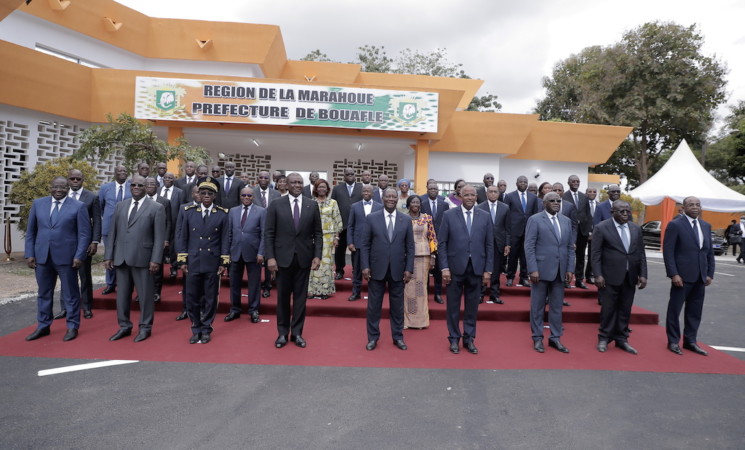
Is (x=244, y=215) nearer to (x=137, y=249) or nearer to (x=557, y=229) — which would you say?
(x=137, y=249)

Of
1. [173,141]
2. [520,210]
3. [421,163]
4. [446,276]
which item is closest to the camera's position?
[446,276]

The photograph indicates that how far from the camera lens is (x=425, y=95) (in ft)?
40.2

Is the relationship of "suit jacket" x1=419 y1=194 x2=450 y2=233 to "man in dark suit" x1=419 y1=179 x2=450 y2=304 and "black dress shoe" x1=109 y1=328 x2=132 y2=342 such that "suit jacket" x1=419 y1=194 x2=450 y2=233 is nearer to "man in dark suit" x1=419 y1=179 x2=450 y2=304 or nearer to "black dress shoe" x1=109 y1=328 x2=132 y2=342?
"man in dark suit" x1=419 y1=179 x2=450 y2=304

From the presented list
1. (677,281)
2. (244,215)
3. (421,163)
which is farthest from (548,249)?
(421,163)

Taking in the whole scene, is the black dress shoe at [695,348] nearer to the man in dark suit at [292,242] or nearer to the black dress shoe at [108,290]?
the man in dark suit at [292,242]

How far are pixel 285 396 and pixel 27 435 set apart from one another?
67.6 inches

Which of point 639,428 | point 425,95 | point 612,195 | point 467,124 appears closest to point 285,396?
point 639,428

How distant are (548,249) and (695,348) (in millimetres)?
2091

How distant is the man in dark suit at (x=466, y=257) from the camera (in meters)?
4.74

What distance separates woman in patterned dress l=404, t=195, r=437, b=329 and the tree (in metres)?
20.2

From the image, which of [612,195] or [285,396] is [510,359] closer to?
[285,396]

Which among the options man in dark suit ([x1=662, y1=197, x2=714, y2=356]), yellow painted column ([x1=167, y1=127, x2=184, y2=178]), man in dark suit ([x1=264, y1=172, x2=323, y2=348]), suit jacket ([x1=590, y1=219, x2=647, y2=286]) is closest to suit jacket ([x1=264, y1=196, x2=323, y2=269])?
man in dark suit ([x1=264, y1=172, x2=323, y2=348])

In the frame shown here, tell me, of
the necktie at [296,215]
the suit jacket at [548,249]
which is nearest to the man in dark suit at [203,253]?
the necktie at [296,215]

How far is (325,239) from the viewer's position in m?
6.42
